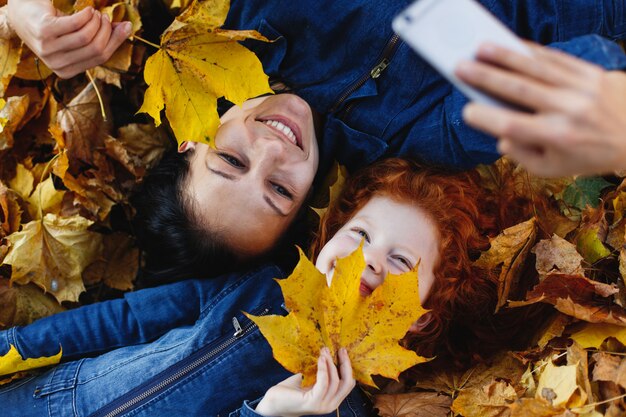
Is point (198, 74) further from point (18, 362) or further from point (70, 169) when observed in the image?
point (18, 362)

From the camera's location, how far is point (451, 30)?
2.91 feet

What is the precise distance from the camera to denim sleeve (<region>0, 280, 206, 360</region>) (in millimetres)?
1900

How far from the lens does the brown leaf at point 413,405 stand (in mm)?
1704

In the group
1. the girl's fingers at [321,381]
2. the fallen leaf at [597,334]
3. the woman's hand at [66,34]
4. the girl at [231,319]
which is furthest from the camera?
the girl at [231,319]

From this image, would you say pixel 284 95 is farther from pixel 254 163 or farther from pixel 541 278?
pixel 541 278

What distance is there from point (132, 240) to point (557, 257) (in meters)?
1.55

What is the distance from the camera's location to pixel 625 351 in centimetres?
147

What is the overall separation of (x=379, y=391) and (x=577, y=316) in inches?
26.6

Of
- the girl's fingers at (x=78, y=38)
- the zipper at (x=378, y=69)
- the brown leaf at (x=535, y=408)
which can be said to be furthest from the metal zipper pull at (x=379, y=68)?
the brown leaf at (x=535, y=408)

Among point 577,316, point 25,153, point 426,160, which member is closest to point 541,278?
point 577,316

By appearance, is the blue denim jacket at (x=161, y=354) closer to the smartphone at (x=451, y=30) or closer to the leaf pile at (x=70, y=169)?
the leaf pile at (x=70, y=169)

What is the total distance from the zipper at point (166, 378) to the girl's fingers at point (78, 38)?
3.12ft

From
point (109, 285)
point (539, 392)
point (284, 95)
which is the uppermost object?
point (284, 95)

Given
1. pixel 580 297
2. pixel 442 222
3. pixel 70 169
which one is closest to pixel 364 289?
pixel 442 222
